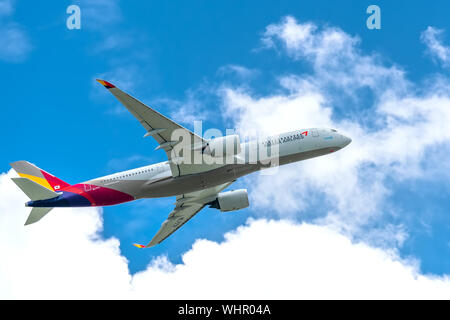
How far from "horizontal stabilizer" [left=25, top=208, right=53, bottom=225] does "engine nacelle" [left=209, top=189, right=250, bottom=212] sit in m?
15.2

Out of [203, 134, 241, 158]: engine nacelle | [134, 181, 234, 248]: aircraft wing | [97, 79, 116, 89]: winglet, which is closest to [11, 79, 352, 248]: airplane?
[203, 134, 241, 158]: engine nacelle

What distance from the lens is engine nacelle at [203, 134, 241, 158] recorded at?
130 ft

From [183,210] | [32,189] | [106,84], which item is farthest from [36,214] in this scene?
[106,84]

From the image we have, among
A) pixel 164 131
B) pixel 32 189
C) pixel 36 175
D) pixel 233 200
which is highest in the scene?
pixel 164 131

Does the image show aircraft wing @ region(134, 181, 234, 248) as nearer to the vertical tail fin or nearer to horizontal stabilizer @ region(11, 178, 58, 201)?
the vertical tail fin

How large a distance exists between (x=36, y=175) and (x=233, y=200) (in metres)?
17.3

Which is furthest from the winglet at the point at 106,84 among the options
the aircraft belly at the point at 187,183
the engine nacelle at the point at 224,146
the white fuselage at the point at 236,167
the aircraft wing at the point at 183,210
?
the aircraft wing at the point at 183,210

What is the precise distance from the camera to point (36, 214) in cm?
4303

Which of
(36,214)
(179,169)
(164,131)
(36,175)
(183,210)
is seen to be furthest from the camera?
(183,210)

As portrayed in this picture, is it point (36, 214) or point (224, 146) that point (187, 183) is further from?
point (36, 214)

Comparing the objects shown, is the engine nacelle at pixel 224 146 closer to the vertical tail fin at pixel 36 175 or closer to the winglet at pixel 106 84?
the winglet at pixel 106 84

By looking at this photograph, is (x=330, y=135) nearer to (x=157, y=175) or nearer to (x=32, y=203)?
(x=157, y=175)

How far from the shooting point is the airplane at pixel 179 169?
39781 mm

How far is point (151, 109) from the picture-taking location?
1444 inches
